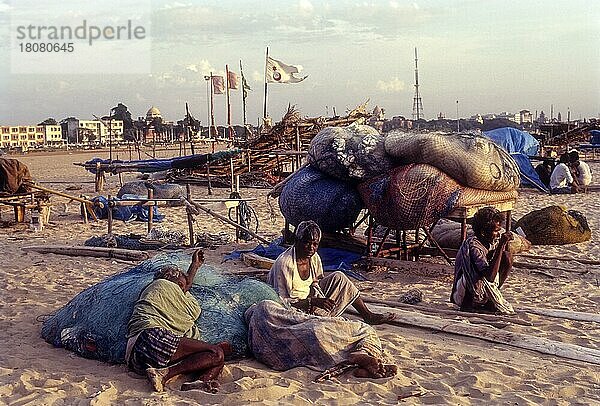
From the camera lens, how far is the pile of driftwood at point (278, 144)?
2047cm

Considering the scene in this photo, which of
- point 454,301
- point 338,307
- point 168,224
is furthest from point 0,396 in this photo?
point 168,224

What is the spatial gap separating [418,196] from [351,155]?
99 centimetres

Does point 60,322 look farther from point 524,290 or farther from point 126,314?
point 524,290

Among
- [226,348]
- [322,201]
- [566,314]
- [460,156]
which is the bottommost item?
[566,314]

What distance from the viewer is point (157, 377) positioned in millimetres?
4102

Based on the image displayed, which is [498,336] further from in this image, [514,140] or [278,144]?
[514,140]

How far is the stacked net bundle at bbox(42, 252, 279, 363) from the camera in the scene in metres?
4.70

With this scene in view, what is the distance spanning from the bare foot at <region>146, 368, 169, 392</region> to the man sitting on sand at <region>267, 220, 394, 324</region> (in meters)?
1.21

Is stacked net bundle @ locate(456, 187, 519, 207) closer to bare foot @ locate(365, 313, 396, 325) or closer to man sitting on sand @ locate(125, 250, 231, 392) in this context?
bare foot @ locate(365, 313, 396, 325)

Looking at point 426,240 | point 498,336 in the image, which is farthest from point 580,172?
point 498,336

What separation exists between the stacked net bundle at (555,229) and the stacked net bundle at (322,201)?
3.53m

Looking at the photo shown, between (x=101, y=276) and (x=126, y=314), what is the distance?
3.42m

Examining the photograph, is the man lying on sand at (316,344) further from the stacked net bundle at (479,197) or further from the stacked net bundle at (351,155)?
the stacked net bundle at (351,155)

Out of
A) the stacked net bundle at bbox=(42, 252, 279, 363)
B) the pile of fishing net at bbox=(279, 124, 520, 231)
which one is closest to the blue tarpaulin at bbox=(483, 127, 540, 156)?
the pile of fishing net at bbox=(279, 124, 520, 231)
